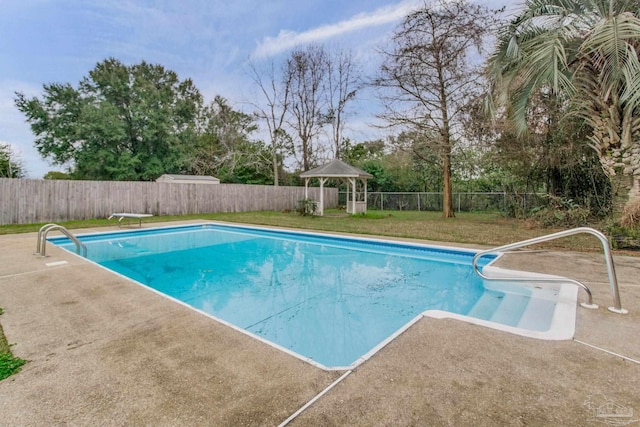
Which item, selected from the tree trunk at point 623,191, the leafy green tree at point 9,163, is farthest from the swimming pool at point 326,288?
the leafy green tree at point 9,163

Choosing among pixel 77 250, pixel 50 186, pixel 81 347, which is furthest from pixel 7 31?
pixel 81 347

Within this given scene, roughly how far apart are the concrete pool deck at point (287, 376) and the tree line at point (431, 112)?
540 cm

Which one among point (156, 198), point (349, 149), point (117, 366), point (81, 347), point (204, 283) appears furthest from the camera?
point (349, 149)

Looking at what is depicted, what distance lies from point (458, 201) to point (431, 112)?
7136mm

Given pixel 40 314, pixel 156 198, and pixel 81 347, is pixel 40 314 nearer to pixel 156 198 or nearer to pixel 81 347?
pixel 81 347

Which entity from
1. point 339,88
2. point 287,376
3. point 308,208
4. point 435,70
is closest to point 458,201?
point 435,70

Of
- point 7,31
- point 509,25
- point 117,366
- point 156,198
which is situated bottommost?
point 117,366

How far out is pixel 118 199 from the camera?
13.5 metres

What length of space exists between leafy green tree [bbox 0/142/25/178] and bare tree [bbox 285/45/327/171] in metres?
22.3

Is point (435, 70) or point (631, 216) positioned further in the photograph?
point (435, 70)

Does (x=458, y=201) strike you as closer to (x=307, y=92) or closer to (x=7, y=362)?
(x=307, y=92)

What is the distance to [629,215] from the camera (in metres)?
6.95

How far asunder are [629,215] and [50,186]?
17.9m

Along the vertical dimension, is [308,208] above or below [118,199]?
below
